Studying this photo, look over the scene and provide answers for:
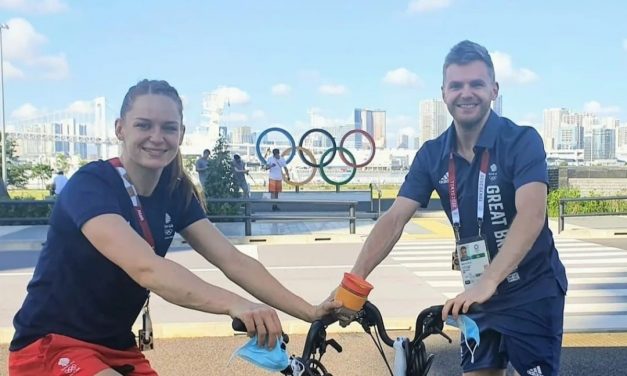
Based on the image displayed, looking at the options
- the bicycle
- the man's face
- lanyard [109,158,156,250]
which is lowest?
the bicycle

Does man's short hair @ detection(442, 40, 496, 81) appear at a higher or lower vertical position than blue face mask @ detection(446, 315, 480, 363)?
higher

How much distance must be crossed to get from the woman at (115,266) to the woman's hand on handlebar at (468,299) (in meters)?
0.45

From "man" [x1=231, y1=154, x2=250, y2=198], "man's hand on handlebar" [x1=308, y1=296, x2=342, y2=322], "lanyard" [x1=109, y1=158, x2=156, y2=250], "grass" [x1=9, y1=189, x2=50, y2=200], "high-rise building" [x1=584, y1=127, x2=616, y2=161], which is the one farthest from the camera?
"high-rise building" [x1=584, y1=127, x2=616, y2=161]

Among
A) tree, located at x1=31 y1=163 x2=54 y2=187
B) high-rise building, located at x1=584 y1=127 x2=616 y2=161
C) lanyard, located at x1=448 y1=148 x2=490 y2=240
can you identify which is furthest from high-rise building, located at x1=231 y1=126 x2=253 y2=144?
lanyard, located at x1=448 y1=148 x2=490 y2=240

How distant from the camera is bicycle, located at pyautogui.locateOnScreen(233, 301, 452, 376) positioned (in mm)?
2297

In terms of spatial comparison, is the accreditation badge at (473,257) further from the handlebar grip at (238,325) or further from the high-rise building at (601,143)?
the high-rise building at (601,143)

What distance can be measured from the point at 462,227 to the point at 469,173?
0.87 ft

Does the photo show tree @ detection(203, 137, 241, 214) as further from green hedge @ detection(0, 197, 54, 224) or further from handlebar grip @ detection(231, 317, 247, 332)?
handlebar grip @ detection(231, 317, 247, 332)

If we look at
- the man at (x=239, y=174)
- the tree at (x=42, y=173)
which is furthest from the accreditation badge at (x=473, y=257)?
the tree at (x=42, y=173)

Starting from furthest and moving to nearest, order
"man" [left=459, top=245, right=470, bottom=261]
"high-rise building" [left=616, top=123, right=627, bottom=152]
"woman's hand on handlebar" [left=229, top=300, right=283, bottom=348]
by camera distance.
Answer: "high-rise building" [left=616, top=123, right=627, bottom=152] < "man" [left=459, top=245, right=470, bottom=261] < "woman's hand on handlebar" [left=229, top=300, right=283, bottom=348]

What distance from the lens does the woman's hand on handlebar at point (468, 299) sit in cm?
258

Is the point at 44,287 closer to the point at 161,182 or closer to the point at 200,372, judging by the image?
the point at 161,182

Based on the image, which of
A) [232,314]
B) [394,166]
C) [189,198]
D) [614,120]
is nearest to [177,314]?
[189,198]

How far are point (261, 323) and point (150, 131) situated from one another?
39.3 inches
